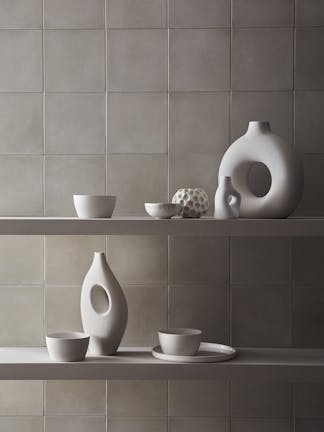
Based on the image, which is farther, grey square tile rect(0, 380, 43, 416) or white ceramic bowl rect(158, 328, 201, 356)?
grey square tile rect(0, 380, 43, 416)

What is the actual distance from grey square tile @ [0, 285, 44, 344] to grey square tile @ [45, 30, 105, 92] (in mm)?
605

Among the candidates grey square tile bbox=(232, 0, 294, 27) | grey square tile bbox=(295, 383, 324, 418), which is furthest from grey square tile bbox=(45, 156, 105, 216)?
grey square tile bbox=(295, 383, 324, 418)

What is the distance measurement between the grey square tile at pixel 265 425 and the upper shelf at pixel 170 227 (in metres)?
0.63

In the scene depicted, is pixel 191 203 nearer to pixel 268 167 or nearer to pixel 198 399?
pixel 268 167

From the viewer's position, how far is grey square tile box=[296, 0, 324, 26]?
191 centimetres

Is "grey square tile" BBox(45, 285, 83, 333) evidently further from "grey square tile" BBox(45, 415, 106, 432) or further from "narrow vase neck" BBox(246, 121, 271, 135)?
"narrow vase neck" BBox(246, 121, 271, 135)

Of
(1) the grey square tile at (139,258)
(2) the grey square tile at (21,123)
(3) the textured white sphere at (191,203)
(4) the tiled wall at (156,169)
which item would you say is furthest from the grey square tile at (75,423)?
(2) the grey square tile at (21,123)

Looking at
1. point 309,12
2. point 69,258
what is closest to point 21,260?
point 69,258

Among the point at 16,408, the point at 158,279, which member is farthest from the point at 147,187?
the point at 16,408

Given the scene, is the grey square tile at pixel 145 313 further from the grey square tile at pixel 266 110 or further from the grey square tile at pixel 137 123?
the grey square tile at pixel 266 110

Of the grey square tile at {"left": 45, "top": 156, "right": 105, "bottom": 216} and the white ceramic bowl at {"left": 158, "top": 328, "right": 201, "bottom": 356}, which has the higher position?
the grey square tile at {"left": 45, "top": 156, "right": 105, "bottom": 216}

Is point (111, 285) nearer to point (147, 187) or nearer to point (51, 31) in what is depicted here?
point (147, 187)

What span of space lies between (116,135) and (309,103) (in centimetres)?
57

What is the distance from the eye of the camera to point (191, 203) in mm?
1747
